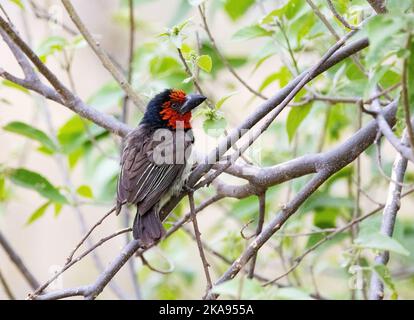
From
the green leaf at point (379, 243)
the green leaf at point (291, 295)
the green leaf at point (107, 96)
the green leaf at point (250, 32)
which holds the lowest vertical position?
the green leaf at point (291, 295)

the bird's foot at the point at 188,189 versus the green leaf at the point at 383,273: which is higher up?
the bird's foot at the point at 188,189

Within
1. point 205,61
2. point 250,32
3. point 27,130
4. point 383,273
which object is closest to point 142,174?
point 27,130

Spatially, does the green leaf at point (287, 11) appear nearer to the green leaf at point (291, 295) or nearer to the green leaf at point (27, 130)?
the green leaf at point (27, 130)

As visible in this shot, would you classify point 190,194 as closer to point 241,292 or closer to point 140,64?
point 241,292

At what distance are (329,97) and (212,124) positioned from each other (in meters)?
0.77

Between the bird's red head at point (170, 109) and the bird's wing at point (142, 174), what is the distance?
0.60 feet

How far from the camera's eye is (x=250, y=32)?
9.70 ft

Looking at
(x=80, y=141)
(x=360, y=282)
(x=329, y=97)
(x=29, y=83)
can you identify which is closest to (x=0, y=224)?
(x=80, y=141)

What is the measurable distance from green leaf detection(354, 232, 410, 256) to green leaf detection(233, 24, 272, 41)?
145cm

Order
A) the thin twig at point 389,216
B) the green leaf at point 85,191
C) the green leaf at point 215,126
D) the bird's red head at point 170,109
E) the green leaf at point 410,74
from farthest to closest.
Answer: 1. the bird's red head at point 170,109
2. the green leaf at point 85,191
3. the green leaf at point 215,126
4. the thin twig at point 389,216
5. the green leaf at point 410,74

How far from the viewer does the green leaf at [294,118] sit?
2.99 meters

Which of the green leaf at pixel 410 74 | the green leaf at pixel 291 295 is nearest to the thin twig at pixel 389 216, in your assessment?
the green leaf at pixel 410 74

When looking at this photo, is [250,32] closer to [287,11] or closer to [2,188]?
[287,11]

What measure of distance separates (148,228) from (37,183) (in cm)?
64
